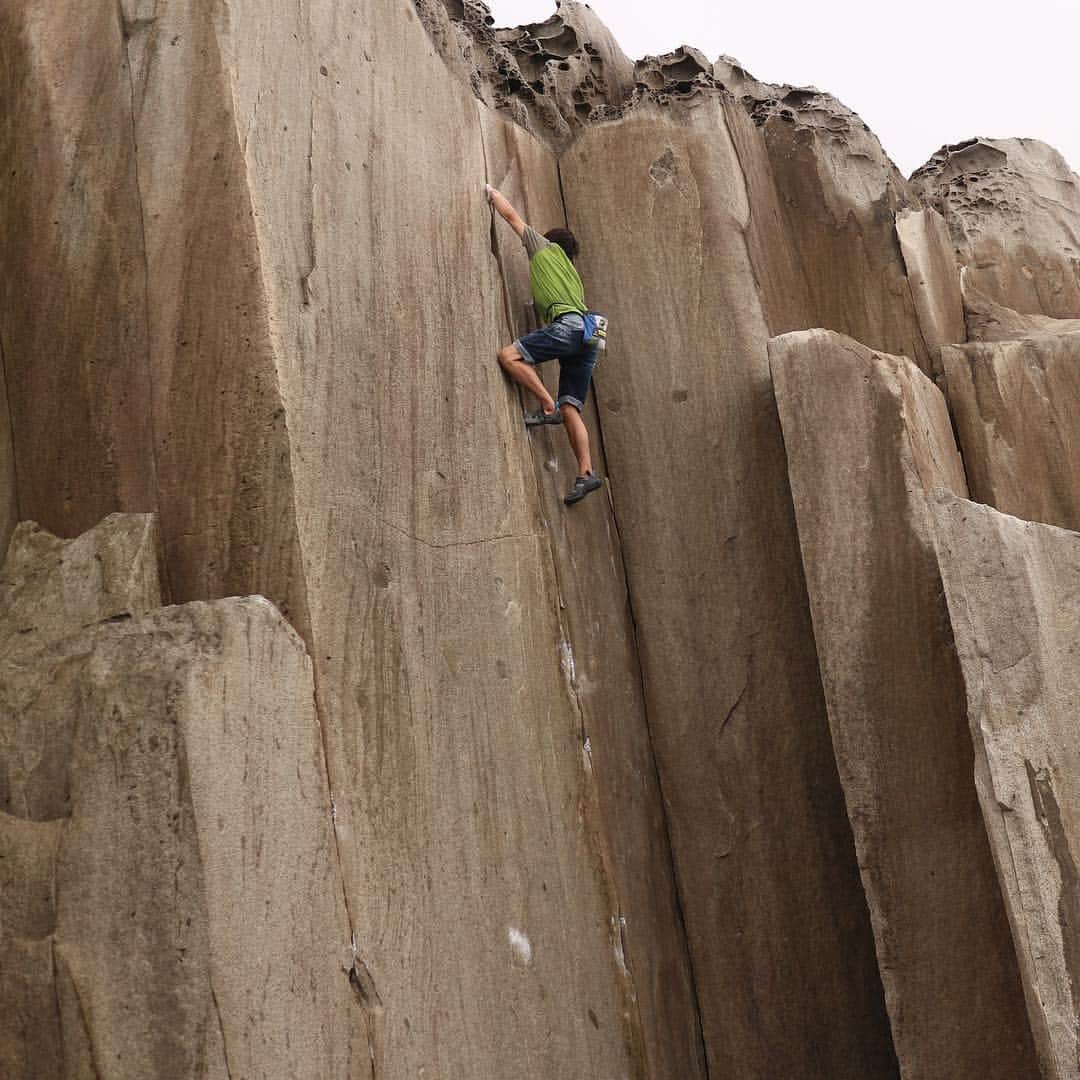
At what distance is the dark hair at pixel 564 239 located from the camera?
20.7 feet

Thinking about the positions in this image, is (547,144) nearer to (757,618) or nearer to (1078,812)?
(757,618)

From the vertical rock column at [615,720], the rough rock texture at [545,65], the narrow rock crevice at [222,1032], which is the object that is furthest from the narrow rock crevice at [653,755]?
the narrow rock crevice at [222,1032]

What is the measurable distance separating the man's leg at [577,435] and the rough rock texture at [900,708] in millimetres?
923

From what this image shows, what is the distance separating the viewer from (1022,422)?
6801 millimetres

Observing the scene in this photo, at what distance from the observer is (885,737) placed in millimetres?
5555

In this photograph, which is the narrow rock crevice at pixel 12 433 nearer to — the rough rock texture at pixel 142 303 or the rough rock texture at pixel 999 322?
the rough rock texture at pixel 142 303

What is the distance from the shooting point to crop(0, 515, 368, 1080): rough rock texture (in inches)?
151

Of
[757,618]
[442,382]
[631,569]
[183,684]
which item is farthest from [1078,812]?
[183,684]

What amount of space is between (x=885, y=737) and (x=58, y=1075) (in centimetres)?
338

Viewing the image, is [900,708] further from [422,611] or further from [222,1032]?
[222,1032]

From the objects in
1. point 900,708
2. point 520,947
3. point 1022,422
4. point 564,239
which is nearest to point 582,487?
point 564,239

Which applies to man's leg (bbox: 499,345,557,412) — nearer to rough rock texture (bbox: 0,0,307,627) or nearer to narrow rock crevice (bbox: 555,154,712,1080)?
narrow rock crevice (bbox: 555,154,712,1080)

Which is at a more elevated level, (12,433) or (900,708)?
(12,433)

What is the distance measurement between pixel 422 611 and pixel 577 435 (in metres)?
1.34
